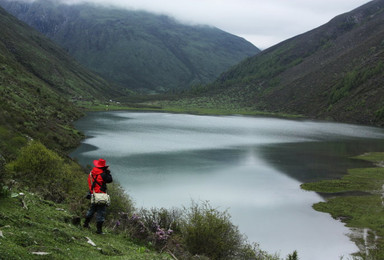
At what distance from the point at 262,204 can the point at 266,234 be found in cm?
857

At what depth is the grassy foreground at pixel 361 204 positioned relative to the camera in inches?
1169

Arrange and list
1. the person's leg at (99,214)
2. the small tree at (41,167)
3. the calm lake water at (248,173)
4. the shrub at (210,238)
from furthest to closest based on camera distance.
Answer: the calm lake water at (248,173)
the small tree at (41,167)
the shrub at (210,238)
the person's leg at (99,214)

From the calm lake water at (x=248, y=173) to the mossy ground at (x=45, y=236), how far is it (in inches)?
528

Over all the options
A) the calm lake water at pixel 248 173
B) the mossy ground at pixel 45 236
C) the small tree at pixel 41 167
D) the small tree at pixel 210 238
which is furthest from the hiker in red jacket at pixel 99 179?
the calm lake water at pixel 248 173

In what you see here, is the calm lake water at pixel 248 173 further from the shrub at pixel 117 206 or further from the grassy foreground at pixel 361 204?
the shrub at pixel 117 206

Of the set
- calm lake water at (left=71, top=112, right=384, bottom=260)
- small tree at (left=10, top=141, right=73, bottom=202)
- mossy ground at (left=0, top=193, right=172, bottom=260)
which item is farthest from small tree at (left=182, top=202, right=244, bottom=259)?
small tree at (left=10, top=141, right=73, bottom=202)

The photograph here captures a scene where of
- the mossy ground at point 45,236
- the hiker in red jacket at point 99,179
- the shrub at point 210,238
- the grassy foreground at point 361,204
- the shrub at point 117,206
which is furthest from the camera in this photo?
the grassy foreground at point 361,204

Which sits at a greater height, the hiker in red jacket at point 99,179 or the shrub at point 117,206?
the hiker in red jacket at point 99,179

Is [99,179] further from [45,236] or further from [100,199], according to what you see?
[45,236]

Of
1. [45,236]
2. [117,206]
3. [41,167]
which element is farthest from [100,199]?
[41,167]

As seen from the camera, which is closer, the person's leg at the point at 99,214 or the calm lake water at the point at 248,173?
the person's leg at the point at 99,214

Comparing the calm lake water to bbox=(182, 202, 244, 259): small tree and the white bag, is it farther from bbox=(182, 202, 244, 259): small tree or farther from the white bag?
the white bag

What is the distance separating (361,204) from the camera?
3997 centimetres

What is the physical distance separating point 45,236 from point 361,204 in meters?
37.9
